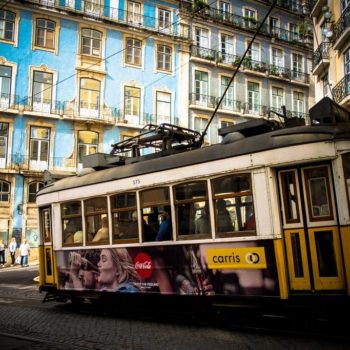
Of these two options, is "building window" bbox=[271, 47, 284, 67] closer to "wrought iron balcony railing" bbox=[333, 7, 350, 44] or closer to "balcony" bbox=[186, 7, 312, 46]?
"balcony" bbox=[186, 7, 312, 46]

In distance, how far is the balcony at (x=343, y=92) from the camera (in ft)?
61.1

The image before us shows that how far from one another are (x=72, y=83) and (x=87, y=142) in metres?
3.76

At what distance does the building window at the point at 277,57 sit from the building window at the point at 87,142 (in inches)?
657

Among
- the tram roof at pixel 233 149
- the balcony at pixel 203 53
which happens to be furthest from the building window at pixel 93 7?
the tram roof at pixel 233 149

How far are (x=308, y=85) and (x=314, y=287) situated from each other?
3635cm

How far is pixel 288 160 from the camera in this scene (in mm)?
7184

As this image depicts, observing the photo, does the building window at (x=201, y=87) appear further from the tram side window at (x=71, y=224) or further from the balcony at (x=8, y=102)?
the tram side window at (x=71, y=224)

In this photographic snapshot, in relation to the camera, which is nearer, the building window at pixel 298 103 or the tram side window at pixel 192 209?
the tram side window at pixel 192 209

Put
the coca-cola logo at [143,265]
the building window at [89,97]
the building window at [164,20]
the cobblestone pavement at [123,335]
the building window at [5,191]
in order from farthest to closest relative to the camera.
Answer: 1. the building window at [164,20]
2. the building window at [89,97]
3. the building window at [5,191]
4. the coca-cola logo at [143,265]
5. the cobblestone pavement at [123,335]

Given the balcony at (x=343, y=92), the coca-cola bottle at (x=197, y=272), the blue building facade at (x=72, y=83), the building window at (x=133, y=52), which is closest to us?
the coca-cola bottle at (x=197, y=272)

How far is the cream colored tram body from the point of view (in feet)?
22.6

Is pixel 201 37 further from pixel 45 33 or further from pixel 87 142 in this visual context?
pixel 87 142

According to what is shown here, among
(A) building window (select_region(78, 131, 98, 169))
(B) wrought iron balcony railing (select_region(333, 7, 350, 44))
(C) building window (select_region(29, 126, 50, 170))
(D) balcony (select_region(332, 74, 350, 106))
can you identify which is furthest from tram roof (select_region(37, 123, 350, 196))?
(A) building window (select_region(78, 131, 98, 169))

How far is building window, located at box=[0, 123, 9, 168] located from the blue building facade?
6 cm
